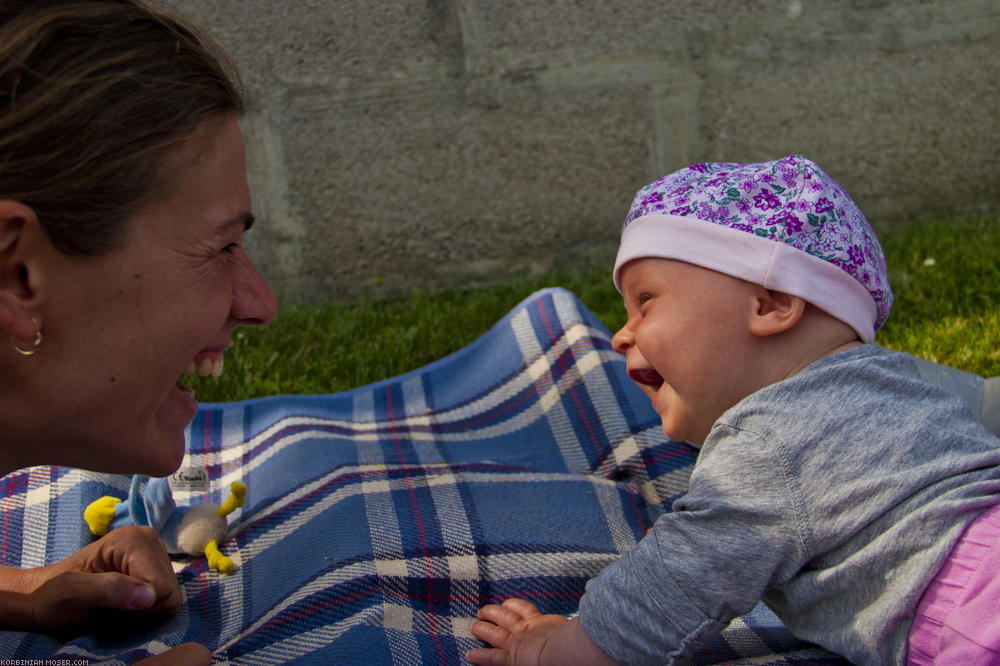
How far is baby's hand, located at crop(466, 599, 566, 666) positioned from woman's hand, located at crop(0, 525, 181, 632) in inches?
28.7

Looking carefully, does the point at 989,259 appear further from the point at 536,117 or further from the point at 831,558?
the point at 831,558

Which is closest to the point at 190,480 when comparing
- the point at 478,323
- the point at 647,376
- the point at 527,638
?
the point at 527,638

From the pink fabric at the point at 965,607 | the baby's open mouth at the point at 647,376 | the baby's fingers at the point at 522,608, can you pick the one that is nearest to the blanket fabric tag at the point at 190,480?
the baby's fingers at the point at 522,608

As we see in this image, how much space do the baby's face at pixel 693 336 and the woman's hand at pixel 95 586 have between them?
3.95ft

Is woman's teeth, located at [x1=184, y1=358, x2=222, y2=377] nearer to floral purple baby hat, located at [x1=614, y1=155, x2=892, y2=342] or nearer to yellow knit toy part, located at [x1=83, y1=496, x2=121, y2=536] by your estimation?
yellow knit toy part, located at [x1=83, y1=496, x2=121, y2=536]

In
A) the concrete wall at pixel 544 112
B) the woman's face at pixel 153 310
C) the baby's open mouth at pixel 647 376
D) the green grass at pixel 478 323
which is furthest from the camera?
the concrete wall at pixel 544 112

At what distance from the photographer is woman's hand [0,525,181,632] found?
6.60 feet

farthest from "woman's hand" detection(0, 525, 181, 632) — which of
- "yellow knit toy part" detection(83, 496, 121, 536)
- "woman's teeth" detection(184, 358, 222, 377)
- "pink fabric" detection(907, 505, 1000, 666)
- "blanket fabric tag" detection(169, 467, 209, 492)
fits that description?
"pink fabric" detection(907, 505, 1000, 666)

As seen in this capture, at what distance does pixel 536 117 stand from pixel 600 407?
2157 mm

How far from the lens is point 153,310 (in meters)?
1.68

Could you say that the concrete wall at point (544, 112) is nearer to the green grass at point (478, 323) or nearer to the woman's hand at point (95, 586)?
the green grass at point (478, 323)

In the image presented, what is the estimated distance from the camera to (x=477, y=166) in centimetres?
466

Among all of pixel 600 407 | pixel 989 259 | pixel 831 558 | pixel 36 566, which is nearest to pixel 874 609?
pixel 831 558

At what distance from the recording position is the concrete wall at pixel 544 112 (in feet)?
14.7
